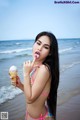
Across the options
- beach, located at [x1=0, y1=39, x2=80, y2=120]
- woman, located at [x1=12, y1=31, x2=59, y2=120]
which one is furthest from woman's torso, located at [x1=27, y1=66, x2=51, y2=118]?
beach, located at [x1=0, y1=39, x2=80, y2=120]

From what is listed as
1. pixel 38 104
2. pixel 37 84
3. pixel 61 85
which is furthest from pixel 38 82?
pixel 61 85

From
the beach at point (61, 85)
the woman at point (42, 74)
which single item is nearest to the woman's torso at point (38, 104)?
the woman at point (42, 74)

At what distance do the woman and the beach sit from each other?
2.40 ft

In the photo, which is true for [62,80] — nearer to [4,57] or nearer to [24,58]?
[24,58]

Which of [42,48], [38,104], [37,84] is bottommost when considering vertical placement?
[38,104]

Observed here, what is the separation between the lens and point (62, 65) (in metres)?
2.43

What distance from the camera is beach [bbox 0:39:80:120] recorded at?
238 cm

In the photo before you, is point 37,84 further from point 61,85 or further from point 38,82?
point 61,85

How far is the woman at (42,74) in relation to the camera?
4.83 ft

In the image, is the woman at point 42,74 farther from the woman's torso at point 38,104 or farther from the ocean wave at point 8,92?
the ocean wave at point 8,92

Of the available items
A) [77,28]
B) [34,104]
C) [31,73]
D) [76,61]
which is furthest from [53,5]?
[34,104]

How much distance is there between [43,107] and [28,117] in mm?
119

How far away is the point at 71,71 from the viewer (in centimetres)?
242

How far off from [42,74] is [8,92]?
983 millimetres
